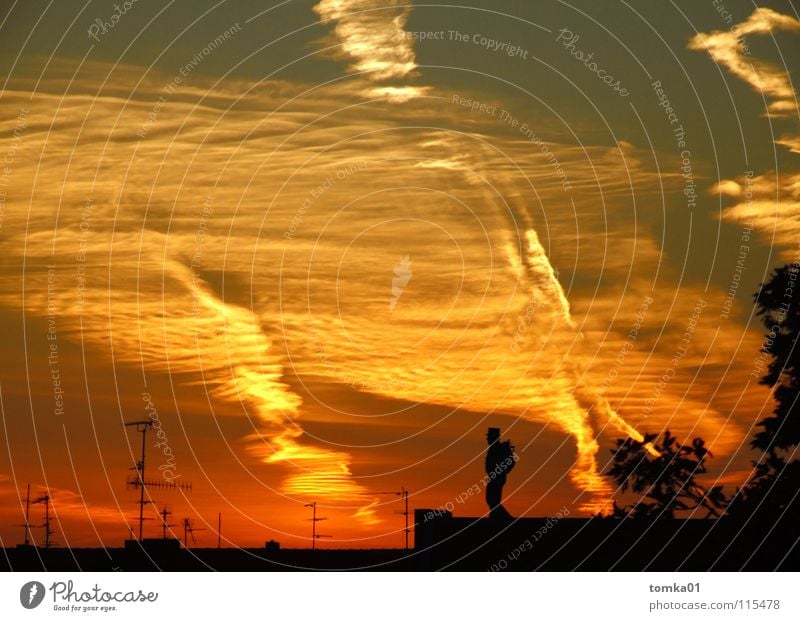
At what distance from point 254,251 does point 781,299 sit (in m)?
12.0

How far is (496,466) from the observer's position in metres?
33.6

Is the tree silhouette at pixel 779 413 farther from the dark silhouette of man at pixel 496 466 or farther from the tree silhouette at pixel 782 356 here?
the dark silhouette of man at pixel 496 466

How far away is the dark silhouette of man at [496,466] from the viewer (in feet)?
109

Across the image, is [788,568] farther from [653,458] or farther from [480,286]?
[480,286]

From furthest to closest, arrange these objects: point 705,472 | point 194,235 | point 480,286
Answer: point 705,472, point 480,286, point 194,235

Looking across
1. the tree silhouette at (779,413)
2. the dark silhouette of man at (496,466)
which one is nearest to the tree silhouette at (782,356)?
the tree silhouette at (779,413)

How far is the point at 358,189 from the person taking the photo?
104ft

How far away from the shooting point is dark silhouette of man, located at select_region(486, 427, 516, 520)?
33094 mm

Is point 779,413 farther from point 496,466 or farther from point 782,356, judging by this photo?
point 496,466

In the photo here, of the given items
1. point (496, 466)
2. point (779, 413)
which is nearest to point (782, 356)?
point (779, 413)

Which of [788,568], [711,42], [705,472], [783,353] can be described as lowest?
[788,568]

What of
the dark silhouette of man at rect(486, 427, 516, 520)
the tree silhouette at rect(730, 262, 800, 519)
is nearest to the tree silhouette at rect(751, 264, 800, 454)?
the tree silhouette at rect(730, 262, 800, 519)

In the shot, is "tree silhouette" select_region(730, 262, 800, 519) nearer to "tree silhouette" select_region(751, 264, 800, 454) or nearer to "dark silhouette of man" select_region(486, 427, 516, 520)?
"tree silhouette" select_region(751, 264, 800, 454)

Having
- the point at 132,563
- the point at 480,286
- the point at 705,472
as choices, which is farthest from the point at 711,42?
the point at 132,563
